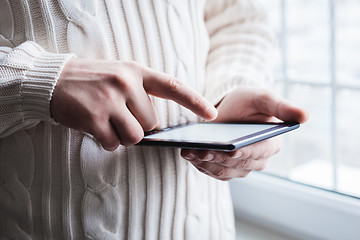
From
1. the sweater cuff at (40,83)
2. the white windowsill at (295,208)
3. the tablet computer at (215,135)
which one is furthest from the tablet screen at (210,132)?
the white windowsill at (295,208)

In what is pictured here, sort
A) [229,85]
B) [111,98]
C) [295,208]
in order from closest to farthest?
[111,98] → [229,85] → [295,208]

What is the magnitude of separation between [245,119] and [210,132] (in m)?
0.15

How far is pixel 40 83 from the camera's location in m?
0.55

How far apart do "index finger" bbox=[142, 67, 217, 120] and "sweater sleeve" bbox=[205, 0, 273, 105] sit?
270mm

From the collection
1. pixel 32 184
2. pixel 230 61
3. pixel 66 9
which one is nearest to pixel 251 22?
pixel 230 61

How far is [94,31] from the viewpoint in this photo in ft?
2.13

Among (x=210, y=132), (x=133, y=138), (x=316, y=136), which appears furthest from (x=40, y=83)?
(x=316, y=136)

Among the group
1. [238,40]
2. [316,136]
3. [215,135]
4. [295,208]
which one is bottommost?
[295,208]

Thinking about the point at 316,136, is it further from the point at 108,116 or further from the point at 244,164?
the point at 108,116

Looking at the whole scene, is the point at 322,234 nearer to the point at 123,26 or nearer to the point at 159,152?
the point at 159,152

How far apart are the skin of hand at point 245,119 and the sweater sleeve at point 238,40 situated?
104 millimetres

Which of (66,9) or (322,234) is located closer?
(66,9)

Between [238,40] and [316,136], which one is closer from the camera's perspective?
[238,40]

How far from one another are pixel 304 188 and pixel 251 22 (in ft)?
1.45
